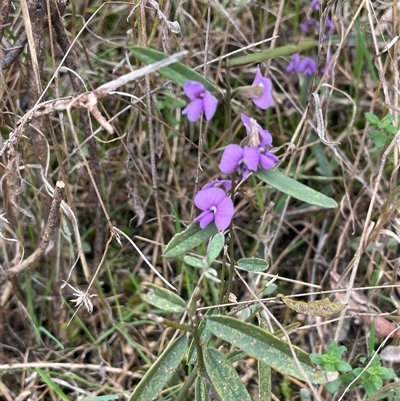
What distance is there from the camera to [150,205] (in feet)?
5.30

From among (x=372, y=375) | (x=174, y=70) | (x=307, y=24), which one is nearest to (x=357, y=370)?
(x=372, y=375)

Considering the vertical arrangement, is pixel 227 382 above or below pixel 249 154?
below

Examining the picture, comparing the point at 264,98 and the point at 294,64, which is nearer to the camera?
the point at 264,98

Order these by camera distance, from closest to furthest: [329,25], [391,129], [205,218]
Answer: [205,218], [391,129], [329,25]

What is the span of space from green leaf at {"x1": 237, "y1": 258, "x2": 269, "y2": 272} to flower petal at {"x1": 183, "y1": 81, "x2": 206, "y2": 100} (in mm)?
296

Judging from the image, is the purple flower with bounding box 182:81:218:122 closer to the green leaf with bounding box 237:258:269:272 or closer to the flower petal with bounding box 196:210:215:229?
the flower petal with bounding box 196:210:215:229

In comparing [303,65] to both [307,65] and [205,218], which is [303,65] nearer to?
[307,65]

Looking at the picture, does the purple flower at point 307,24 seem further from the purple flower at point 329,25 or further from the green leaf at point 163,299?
the green leaf at point 163,299

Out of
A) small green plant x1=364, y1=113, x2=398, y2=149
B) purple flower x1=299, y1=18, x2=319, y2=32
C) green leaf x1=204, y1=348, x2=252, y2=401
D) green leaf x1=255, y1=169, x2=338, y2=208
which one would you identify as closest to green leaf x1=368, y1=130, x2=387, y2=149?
small green plant x1=364, y1=113, x2=398, y2=149

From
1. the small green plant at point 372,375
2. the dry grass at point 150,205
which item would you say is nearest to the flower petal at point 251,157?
the dry grass at point 150,205

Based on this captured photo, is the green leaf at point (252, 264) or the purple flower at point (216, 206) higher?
the purple flower at point (216, 206)

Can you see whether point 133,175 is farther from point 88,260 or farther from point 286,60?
point 286,60

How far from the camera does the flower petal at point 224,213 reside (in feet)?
2.75

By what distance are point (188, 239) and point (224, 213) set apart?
0.09 metres
